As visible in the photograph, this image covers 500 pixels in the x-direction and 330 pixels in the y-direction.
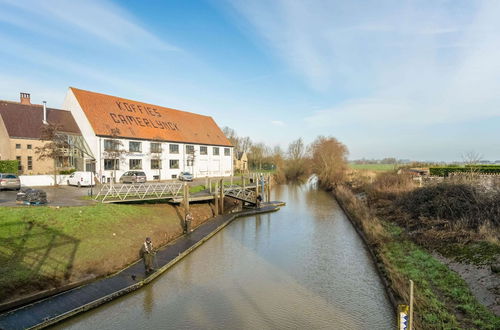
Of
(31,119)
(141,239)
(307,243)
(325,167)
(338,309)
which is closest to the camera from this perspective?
(338,309)

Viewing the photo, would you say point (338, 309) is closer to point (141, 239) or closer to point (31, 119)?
point (141, 239)

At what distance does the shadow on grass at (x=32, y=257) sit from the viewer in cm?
1008

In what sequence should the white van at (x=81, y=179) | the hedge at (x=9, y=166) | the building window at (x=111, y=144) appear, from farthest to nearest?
1. the building window at (x=111, y=144)
2. the hedge at (x=9, y=166)
3. the white van at (x=81, y=179)

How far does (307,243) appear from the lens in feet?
63.1

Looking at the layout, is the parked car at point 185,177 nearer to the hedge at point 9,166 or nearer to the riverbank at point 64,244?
the hedge at point 9,166

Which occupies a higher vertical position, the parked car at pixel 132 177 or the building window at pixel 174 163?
the building window at pixel 174 163

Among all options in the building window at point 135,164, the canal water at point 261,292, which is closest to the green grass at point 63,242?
the canal water at point 261,292

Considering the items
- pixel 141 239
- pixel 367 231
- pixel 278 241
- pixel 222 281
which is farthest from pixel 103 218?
pixel 367 231

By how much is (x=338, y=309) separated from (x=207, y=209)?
55.6 feet

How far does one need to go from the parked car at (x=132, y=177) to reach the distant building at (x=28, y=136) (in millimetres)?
4816

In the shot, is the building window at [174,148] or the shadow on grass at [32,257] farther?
the building window at [174,148]

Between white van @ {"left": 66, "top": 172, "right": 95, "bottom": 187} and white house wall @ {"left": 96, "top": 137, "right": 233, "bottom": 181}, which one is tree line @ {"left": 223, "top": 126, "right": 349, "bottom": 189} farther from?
white van @ {"left": 66, "top": 172, "right": 95, "bottom": 187}

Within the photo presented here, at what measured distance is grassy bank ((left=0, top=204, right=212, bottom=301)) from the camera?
10.6 m

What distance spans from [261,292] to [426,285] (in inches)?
239
